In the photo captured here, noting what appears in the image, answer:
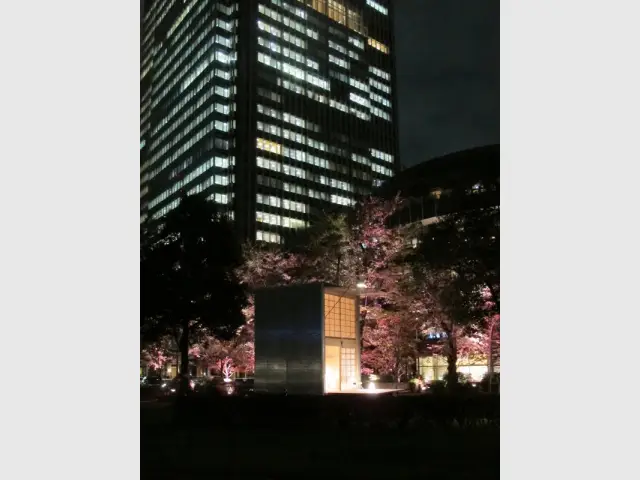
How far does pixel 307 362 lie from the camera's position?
20.9m

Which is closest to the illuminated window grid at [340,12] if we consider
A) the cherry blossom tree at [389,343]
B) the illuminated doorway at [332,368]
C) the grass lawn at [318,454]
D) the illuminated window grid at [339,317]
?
the cherry blossom tree at [389,343]

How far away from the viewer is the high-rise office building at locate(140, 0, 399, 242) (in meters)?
110

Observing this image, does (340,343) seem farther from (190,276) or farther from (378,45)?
(378,45)

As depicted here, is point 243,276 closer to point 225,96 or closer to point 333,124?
point 225,96

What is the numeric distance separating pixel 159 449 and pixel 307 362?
28.1 feet

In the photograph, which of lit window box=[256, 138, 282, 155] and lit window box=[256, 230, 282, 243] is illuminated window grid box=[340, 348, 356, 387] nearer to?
lit window box=[256, 230, 282, 243]

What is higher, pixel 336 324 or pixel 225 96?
pixel 225 96

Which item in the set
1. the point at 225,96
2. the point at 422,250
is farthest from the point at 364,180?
the point at 422,250

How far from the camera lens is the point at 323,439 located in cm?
1348

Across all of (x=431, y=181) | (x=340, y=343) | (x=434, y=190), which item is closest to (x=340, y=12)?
(x=431, y=181)

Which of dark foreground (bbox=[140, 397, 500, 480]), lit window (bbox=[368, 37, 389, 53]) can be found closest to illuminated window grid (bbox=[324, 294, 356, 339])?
dark foreground (bbox=[140, 397, 500, 480])

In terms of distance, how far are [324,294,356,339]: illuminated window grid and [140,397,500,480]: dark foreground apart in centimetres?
628

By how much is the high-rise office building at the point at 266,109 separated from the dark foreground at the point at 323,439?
86276 mm

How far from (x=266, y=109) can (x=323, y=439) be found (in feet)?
341
